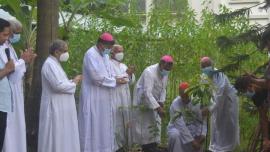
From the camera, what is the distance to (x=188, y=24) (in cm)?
1139

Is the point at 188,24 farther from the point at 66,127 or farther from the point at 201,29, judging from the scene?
the point at 66,127

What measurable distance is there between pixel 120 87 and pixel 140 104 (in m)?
0.53

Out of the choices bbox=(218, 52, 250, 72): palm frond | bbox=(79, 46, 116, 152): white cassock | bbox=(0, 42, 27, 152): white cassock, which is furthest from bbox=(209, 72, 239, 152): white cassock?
bbox=(0, 42, 27, 152): white cassock

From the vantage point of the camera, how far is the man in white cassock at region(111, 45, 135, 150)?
9695 millimetres

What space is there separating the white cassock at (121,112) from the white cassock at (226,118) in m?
1.32

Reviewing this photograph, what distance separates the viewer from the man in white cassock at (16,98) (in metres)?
7.32

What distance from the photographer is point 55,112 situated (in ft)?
27.3

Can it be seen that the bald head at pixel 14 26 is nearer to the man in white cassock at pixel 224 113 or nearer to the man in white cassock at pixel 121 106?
the man in white cassock at pixel 121 106

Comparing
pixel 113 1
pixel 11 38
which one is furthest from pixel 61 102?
pixel 113 1

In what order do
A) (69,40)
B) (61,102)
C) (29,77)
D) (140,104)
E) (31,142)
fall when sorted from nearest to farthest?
(61,102) < (31,142) < (140,104) < (29,77) < (69,40)

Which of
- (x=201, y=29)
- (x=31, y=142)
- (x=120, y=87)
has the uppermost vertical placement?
(x=201, y=29)

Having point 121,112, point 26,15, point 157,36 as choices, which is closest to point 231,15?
point 121,112

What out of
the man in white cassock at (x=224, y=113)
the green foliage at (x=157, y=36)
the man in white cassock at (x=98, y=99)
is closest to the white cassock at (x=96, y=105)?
the man in white cassock at (x=98, y=99)

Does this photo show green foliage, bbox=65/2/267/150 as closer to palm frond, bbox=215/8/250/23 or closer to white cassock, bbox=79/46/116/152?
white cassock, bbox=79/46/116/152
